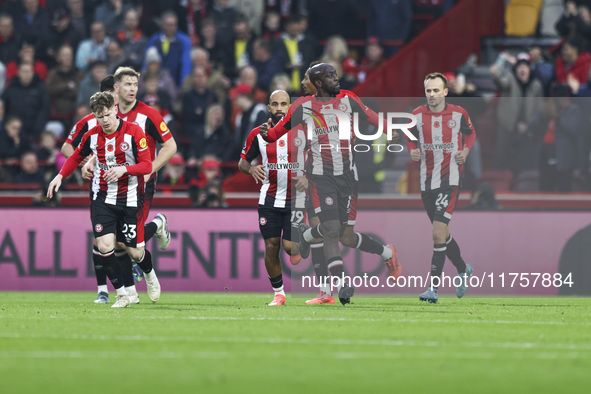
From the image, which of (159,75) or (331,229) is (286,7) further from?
(331,229)

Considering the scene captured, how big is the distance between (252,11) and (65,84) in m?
3.45

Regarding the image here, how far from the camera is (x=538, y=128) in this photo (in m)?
14.0

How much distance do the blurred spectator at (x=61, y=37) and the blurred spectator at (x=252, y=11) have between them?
9.27 ft

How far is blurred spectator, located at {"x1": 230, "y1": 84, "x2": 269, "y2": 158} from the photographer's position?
16547 millimetres

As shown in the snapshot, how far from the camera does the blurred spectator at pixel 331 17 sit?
64.1 ft

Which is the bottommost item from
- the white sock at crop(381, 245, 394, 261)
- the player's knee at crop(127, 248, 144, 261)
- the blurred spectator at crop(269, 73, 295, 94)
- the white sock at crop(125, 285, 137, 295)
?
the white sock at crop(125, 285, 137, 295)

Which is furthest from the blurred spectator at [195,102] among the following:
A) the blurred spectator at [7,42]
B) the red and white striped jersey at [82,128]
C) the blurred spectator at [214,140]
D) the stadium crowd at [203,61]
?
the red and white striped jersey at [82,128]

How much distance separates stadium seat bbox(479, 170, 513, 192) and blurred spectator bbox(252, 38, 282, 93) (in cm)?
517

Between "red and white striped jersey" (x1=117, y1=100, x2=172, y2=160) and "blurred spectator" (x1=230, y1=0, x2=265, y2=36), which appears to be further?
"blurred spectator" (x1=230, y1=0, x2=265, y2=36)

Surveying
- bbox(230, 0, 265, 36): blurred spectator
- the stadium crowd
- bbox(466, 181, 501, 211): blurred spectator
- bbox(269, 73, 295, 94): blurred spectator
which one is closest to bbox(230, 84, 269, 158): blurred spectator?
the stadium crowd

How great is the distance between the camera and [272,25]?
62.7ft

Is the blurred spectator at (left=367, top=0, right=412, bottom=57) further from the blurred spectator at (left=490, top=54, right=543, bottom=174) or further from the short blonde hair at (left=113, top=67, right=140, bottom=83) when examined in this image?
the short blonde hair at (left=113, top=67, right=140, bottom=83)

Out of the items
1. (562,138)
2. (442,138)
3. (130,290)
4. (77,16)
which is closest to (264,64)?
(77,16)

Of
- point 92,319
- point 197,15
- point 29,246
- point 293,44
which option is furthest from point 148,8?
point 92,319
